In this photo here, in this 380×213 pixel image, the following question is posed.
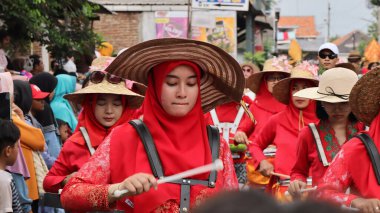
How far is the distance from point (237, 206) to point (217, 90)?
361 centimetres

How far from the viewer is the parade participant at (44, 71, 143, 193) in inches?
252

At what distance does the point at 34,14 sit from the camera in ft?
43.7

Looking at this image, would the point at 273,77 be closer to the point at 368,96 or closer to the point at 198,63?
the point at 368,96

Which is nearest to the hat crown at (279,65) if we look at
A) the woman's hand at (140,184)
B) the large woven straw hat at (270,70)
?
the large woven straw hat at (270,70)

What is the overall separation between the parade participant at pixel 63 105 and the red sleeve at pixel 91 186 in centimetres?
716

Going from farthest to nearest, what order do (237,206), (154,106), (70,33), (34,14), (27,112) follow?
(70,33)
(34,14)
(27,112)
(154,106)
(237,206)

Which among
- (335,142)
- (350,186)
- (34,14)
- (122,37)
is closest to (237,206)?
(350,186)

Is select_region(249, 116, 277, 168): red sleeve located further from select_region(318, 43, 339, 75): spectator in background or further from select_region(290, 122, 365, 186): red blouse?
select_region(318, 43, 339, 75): spectator in background

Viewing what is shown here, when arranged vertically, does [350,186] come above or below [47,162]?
above

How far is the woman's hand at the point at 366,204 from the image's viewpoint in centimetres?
389

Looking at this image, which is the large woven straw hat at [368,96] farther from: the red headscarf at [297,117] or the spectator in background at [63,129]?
the spectator in background at [63,129]

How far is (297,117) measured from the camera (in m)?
8.89

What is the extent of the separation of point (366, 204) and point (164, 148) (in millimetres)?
951

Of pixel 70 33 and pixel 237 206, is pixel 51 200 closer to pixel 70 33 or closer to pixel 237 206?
pixel 237 206
